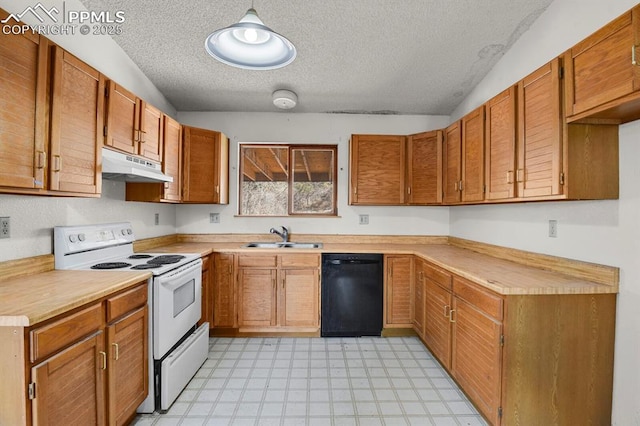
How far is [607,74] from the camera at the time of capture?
1.35 m

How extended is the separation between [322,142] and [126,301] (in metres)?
2.66

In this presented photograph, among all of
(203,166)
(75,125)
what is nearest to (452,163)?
(203,166)

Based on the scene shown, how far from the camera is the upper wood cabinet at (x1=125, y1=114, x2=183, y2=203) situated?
102 inches

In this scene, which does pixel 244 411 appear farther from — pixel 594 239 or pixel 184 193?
pixel 594 239

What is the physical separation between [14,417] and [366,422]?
5.57 feet

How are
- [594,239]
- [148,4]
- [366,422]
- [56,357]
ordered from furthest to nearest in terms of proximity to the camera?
[148,4], [366,422], [594,239], [56,357]

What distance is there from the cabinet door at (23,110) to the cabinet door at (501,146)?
8.96 feet

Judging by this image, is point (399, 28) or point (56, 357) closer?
point (56, 357)

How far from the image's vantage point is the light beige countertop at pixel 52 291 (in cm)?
110

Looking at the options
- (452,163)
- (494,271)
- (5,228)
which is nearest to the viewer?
(5,228)

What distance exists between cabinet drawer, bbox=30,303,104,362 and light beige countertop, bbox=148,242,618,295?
1.25 meters

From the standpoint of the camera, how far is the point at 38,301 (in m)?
1.23

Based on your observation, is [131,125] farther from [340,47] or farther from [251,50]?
[340,47]

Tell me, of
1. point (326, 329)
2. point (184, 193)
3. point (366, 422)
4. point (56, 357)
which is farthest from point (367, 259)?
point (56, 357)
